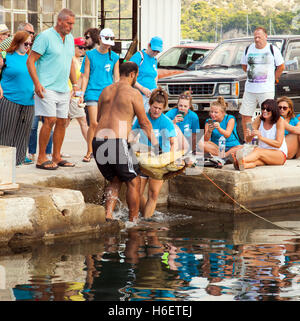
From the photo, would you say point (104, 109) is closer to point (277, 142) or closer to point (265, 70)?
point (277, 142)

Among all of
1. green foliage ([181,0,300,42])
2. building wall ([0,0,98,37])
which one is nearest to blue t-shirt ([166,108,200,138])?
building wall ([0,0,98,37])

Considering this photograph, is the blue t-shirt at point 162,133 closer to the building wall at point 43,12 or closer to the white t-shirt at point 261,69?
the white t-shirt at point 261,69

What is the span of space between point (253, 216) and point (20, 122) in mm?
3048

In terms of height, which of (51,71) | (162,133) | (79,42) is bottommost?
(162,133)

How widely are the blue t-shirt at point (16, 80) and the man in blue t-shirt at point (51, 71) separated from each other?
161 millimetres

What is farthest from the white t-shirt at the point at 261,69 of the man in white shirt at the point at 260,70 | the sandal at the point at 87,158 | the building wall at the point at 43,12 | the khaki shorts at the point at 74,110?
the building wall at the point at 43,12

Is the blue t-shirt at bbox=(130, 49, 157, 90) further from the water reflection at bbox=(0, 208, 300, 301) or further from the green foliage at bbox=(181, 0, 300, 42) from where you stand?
the green foliage at bbox=(181, 0, 300, 42)

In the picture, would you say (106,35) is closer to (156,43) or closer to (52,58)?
(52,58)

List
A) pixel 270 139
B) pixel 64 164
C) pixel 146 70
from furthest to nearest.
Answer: pixel 146 70 < pixel 270 139 < pixel 64 164

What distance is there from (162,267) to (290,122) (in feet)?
14.6

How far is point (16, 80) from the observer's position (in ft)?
30.9

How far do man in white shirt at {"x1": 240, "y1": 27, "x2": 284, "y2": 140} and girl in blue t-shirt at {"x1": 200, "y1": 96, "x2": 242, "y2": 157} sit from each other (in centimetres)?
149

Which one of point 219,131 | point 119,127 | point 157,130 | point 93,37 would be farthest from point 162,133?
point 93,37
